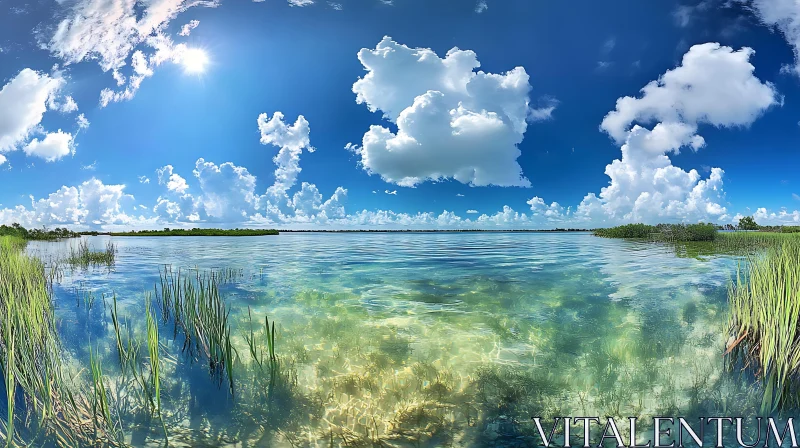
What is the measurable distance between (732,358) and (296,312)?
8.89 m

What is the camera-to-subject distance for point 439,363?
249 inches

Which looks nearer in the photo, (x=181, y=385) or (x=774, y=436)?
(x=774, y=436)

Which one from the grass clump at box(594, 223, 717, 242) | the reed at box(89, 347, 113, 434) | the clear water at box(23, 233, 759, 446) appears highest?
the grass clump at box(594, 223, 717, 242)

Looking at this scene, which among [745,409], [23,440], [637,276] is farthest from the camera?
[637,276]

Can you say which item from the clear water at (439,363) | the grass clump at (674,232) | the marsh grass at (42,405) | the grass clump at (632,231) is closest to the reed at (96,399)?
the marsh grass at (42,405)

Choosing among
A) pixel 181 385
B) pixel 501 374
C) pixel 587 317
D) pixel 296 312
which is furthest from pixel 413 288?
A: pixel 181 385

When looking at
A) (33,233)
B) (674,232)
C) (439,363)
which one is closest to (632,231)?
(674,232)

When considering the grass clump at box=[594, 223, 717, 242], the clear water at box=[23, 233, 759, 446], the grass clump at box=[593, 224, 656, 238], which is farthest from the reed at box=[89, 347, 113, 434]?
the grass clump at box=[593, 224, 656, 238]

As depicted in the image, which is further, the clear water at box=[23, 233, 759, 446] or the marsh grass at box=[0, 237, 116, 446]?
the clear water at box=[23, 233, 759, 446]

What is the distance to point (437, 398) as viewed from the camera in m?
5.12

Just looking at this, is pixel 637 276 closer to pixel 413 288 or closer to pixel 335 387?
pixel 413 288

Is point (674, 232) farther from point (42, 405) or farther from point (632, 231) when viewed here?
point (42, 405)

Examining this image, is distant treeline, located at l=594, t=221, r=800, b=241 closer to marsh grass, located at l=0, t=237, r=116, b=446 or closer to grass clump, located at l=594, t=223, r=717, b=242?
grass clump, located at l=594, t=223, r=717, b=242

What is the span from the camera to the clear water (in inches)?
180
